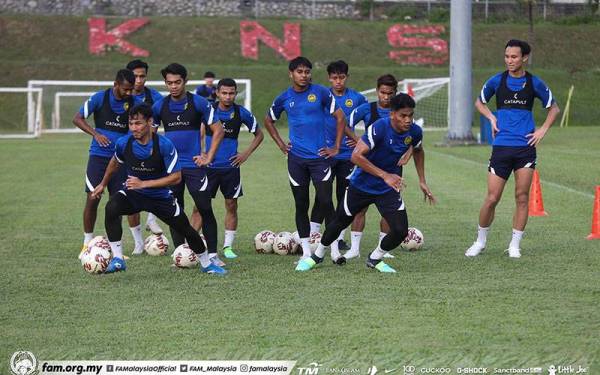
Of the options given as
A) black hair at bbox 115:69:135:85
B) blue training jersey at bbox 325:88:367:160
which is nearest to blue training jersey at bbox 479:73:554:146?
blue training jersey at bbox 325:88:367:160

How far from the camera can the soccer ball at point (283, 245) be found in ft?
39.5

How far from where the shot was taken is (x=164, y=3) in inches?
2482

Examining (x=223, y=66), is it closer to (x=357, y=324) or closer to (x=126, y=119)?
(x=126, y=119)

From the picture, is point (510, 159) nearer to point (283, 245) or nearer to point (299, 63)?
point (299, 63)

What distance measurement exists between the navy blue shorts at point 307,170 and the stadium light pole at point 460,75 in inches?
764

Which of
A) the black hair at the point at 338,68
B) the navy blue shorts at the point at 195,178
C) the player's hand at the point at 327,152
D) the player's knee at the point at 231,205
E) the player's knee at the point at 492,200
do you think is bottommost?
the player's knee at the point at 231,205

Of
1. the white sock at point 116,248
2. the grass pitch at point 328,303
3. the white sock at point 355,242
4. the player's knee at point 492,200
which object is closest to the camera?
the grass pitch at point 328,303

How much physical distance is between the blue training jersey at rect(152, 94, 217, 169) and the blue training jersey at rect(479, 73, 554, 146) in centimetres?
308

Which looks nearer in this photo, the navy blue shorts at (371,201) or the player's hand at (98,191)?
the navy blue shorts at (371,201)

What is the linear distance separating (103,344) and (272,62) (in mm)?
51260

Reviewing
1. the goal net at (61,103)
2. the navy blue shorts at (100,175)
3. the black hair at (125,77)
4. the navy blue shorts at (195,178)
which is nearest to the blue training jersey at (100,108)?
the navy blue shorts at (100,175)

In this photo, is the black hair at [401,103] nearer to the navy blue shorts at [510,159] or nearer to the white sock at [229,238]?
the navy blue shorts at [510,159]

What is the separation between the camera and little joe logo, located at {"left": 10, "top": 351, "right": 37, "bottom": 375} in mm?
6887

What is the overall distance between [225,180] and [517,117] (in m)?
3.40
